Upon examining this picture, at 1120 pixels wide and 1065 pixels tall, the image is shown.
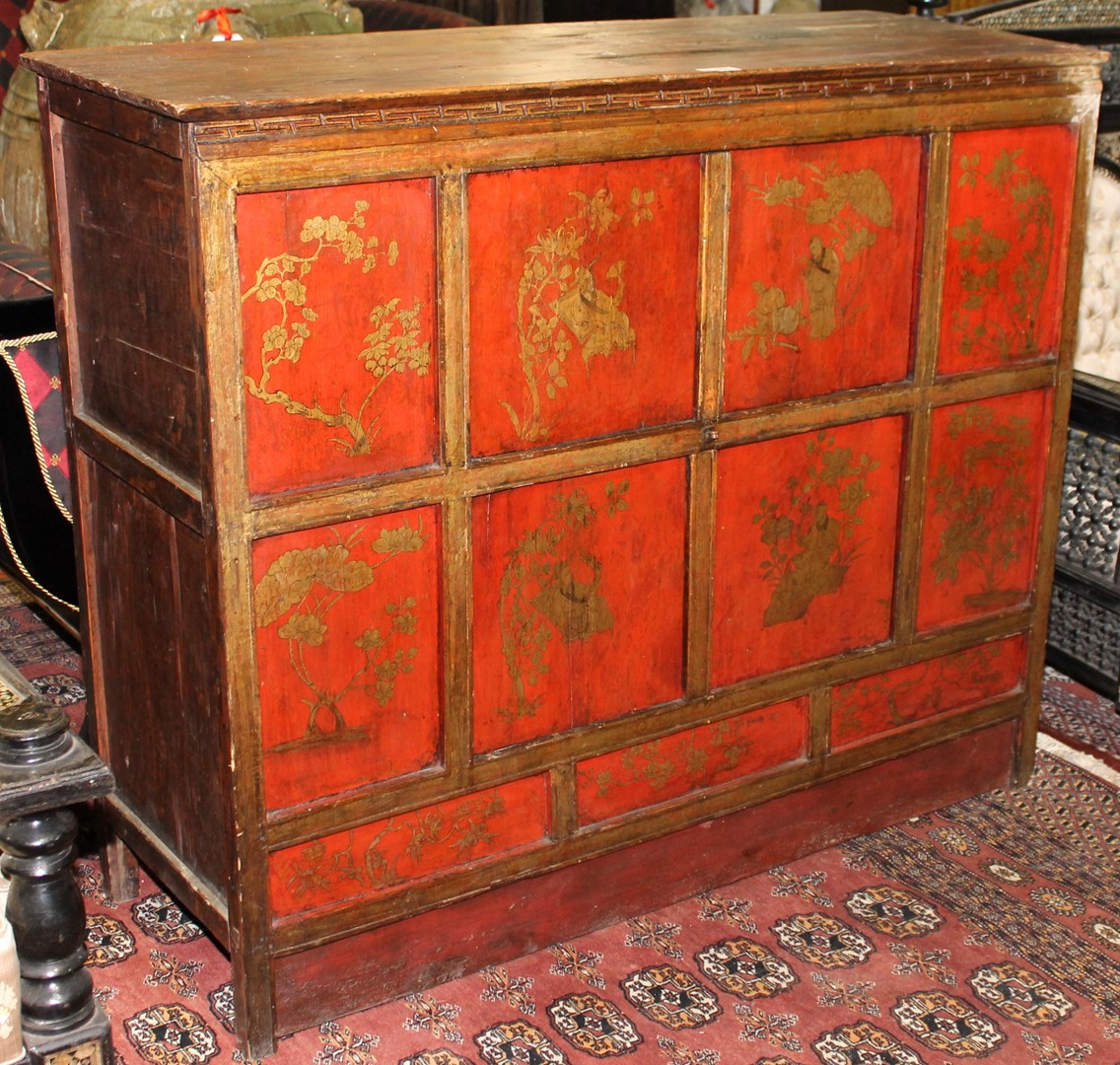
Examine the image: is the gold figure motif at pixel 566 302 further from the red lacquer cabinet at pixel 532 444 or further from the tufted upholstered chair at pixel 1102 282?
the tufted upholstered chair at pixel 1102 282

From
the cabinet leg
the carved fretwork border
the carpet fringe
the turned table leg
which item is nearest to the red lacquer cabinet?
the carved fretwork border

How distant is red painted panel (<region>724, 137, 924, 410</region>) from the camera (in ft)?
8.47

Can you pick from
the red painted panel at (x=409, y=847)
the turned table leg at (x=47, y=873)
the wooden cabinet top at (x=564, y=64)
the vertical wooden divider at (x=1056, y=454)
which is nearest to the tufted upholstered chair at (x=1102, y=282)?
the vertical wooden divider at (x=1056, y=454)

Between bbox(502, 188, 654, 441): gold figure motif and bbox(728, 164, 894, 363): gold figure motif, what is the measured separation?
0.81 feet

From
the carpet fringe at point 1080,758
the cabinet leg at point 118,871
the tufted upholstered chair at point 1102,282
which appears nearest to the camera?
the cabinet leg at point 118,871

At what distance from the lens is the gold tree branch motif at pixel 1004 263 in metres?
2.83

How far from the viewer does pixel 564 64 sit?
2.48m

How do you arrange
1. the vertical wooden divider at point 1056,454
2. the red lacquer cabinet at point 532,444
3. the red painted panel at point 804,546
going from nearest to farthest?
the red lacquer cabinet at point 532,444
the red painted panel at point 804,546
the vertical wooden divider at point 1056,454

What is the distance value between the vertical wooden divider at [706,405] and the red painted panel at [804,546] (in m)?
0.03

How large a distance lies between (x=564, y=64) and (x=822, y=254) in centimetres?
53

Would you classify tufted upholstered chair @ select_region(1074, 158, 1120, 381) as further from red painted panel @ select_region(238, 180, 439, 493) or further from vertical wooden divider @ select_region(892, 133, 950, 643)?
red painted panel @ select_region(238, 180, 439, 493)

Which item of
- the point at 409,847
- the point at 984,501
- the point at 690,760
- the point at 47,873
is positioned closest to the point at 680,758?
the point at 690,760

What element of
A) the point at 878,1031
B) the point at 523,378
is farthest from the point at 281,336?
the point at 878,1031

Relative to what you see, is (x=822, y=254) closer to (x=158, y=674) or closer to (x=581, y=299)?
(x=581, y=299)
